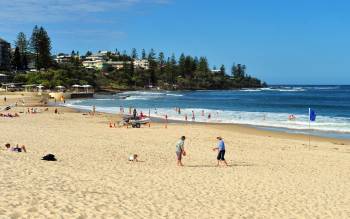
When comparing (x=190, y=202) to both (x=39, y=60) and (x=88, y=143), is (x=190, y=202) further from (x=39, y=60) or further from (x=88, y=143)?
(x=39, y=60)

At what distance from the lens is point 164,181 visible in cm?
1385

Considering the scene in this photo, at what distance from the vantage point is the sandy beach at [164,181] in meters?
9.92

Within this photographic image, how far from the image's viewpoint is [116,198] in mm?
10750

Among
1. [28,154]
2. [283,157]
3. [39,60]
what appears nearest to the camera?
[28,154]

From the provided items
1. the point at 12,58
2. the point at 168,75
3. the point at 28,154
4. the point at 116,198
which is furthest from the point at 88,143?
the point at 168,75

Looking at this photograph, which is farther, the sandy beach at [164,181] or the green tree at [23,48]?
the green tree at [23,48]

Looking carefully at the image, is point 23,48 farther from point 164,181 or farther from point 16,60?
point 164,181

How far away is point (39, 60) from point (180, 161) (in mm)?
120395

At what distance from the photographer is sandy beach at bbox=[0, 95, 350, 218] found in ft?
32.6

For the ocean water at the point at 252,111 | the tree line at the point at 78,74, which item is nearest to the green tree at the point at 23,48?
the tree line at the point at 78,74

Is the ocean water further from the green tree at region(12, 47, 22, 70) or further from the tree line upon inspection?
the green tree at region(12, 47, 22, 70)

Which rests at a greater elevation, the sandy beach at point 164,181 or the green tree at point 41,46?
the green tree at point 41,46

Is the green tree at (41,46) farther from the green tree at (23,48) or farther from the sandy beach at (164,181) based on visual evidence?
the sandy beach at (164,181)

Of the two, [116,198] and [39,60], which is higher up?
[39,60]
